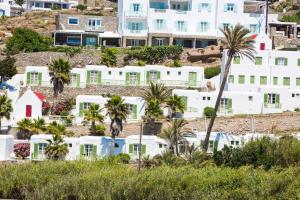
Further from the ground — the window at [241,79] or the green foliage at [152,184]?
the window at [241,79]

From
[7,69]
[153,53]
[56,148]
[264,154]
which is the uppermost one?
[153,53]

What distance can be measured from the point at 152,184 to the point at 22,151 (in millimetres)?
17365

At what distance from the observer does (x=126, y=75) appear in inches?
2773

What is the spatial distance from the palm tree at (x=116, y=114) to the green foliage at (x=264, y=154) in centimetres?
762

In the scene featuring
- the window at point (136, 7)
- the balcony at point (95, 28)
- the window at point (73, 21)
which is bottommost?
the balcony at point (95, 28)

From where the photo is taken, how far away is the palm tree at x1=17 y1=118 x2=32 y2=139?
2466 inches

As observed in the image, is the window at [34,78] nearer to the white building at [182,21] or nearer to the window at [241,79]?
the white building at [182,21]

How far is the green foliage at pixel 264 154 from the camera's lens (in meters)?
55.3

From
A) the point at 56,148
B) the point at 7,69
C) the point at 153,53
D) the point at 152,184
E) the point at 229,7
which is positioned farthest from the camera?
the point at 229,7

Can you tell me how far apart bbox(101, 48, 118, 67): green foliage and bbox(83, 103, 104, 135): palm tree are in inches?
460

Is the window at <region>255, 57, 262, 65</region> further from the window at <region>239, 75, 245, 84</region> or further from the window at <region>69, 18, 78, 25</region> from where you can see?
the window at <region>69, 18, 78, 25</region>

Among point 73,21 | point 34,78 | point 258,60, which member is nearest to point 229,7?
point 258,60

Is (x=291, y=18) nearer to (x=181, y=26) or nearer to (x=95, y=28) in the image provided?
(x=181, y=26)

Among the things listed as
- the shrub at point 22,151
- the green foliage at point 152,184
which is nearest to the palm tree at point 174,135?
the green foliage at point 152,184
